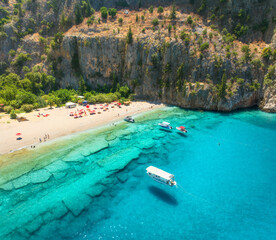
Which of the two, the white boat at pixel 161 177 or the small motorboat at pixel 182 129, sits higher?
the small motorboat at pixel 182 129

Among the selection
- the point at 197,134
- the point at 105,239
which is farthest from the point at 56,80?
the point at 105,239

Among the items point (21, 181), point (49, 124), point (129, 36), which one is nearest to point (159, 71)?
point (129, 36)

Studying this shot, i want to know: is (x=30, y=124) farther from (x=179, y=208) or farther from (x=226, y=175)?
(x=226, y=175)

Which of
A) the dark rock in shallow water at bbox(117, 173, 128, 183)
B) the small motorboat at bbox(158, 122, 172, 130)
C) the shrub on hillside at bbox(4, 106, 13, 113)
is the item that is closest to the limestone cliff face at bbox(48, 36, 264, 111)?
the small motorboat at bbox(158, 122, 172, 130)

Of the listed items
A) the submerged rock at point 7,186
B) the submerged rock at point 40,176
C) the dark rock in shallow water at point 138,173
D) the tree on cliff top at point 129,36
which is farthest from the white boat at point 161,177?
the tree on cliff top at point 129,36

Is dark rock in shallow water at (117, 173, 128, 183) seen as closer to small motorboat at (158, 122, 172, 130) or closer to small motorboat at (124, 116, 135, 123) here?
small motorboat at (158, 122, 172, 130)

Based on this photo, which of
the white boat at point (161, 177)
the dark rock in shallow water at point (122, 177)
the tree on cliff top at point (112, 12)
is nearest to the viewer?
the white boat at point (161, 177)

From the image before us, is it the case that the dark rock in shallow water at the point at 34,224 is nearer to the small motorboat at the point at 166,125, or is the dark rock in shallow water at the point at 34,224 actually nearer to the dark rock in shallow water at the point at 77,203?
the dark rock in shallow water at the point at 77,203
